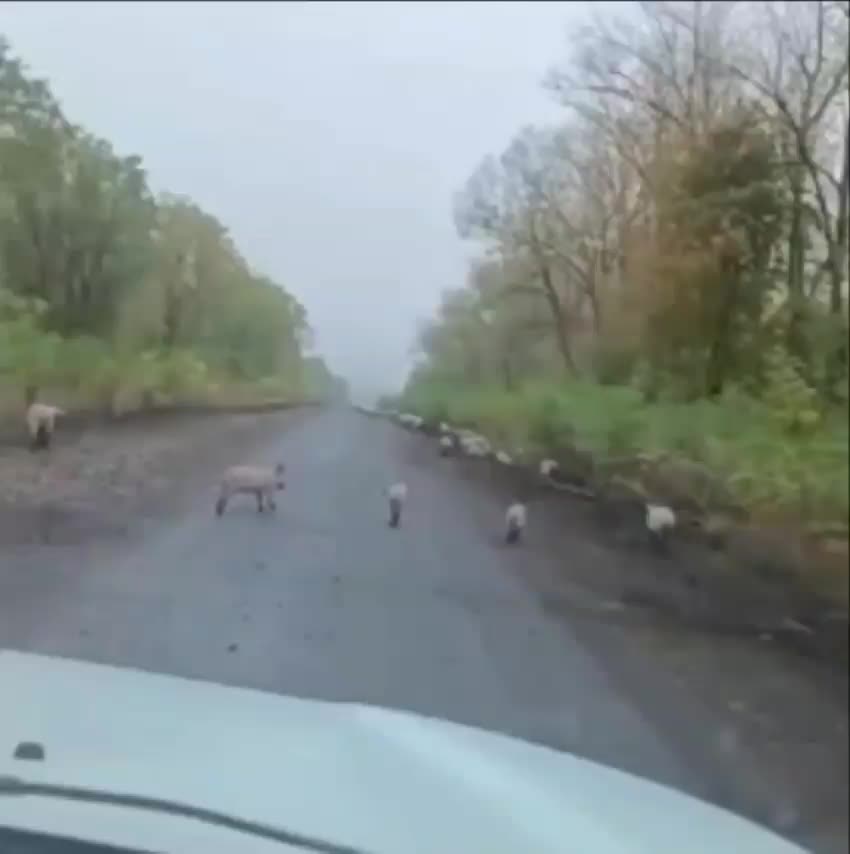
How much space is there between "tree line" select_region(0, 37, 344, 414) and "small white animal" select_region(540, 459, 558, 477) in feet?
1.77

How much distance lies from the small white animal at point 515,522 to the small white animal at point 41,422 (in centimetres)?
108

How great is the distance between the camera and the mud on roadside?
2.69 meters

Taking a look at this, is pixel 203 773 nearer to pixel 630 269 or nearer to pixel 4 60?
pixel 4 60

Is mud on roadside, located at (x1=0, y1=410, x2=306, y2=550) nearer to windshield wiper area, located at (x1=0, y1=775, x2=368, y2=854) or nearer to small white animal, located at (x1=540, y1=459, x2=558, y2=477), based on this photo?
small white animal, located at (x1=540, y1=459, x2=558, y2=477)

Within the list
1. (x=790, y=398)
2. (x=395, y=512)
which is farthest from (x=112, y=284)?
(x=790, y=398)

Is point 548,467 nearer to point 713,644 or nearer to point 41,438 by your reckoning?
point 713,644

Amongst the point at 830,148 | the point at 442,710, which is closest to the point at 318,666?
the point at 442,710

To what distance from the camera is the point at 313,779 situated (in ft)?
4.30

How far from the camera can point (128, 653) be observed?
105 inches

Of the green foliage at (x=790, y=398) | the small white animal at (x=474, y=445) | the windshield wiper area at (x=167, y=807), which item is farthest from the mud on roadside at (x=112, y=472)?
the windshield wiper area at (x=167, y=807)

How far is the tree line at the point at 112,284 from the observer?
2.83 meters

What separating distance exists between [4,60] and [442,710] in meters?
1.40

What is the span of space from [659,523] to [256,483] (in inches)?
34.2

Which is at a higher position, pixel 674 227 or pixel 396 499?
pixel 674 227
